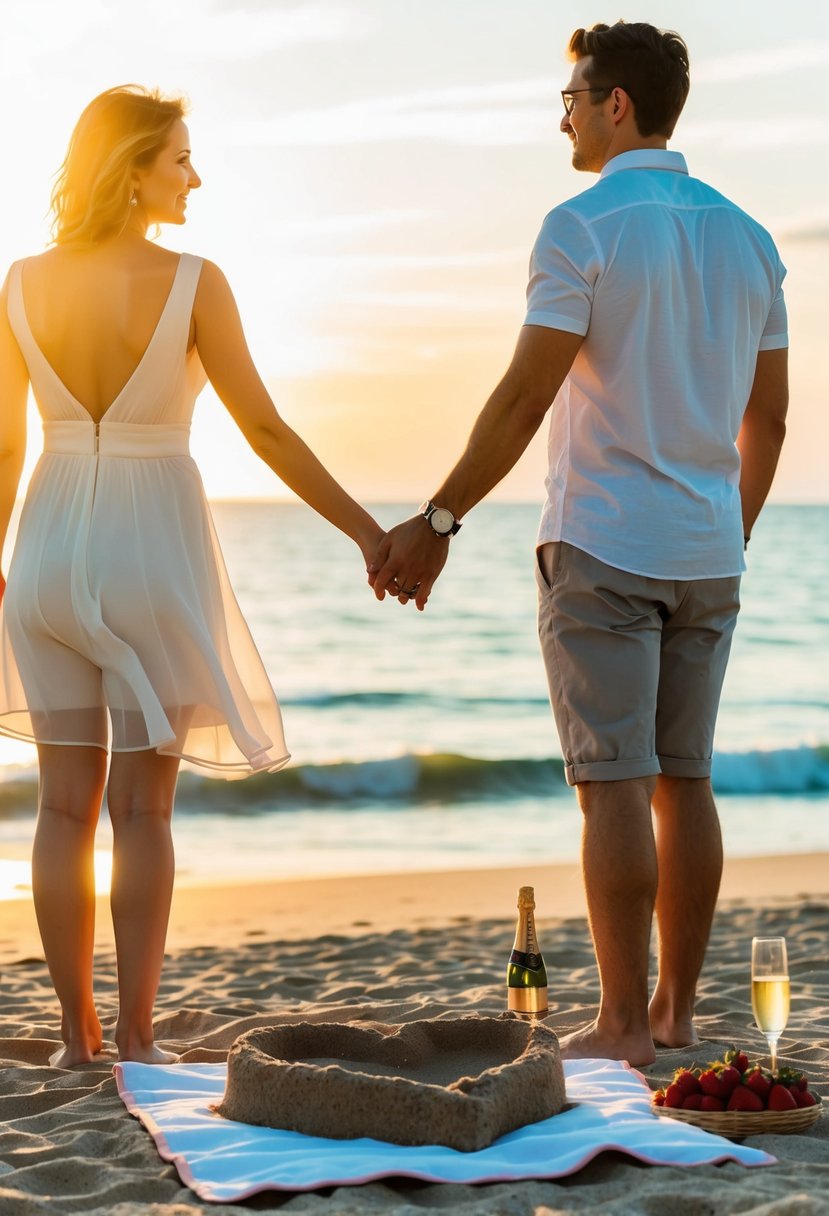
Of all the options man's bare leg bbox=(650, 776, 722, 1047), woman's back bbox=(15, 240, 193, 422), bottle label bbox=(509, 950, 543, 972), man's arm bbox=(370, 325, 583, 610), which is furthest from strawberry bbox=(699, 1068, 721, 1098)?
woman's back bbox=(15, 240, 193, 422)

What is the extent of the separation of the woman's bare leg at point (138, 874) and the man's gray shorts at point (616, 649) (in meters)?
0.99

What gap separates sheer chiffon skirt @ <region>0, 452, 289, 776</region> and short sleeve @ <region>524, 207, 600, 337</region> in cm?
95

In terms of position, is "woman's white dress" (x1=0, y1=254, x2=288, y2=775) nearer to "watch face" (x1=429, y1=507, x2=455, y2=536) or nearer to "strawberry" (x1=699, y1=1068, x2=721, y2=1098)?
"watch face" (x1=429, y1=507, x2=455, y2=536)

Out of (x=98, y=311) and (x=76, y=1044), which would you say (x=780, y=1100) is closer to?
(x=76, y=1044)

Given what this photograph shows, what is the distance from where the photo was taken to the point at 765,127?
12570mm

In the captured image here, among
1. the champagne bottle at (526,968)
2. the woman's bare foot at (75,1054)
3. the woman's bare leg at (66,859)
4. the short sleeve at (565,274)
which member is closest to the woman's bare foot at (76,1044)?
the woman's bare foot at (75,1054)

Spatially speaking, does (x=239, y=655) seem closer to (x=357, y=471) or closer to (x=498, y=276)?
(x=498, y=276)

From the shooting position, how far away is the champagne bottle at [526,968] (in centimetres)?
406

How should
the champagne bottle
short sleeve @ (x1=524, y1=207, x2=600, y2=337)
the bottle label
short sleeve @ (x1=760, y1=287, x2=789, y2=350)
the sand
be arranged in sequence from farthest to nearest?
the bottle label
the champagne bottle
short sleeve @ (x1=760, y1=287, x2=789, y2=350)
short sleeve @ (x1=524, y1=207, x2=600, y2=337)
the sand

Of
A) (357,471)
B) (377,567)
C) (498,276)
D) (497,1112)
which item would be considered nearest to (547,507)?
(377,567)

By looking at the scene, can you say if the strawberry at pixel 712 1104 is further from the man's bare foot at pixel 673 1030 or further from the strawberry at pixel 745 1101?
the man's bare foot at pixel 673 1030

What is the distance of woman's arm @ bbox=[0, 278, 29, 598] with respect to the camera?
3.81 metres

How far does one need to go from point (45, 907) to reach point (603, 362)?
1861 mm

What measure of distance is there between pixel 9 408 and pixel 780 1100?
238cm
